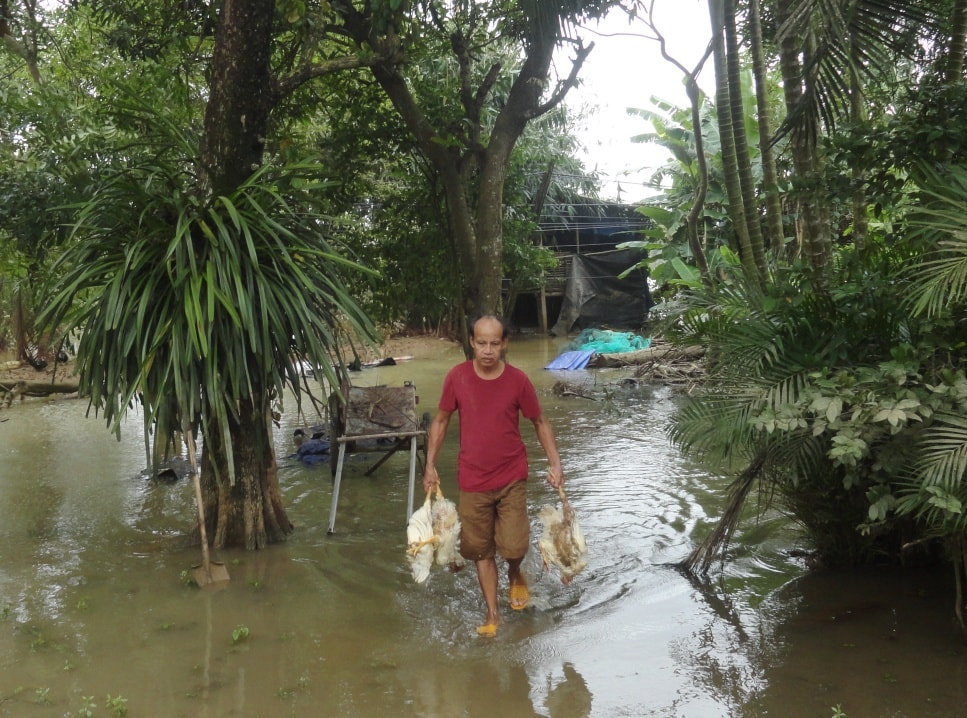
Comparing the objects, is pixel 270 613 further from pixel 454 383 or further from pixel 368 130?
pixel 368 130

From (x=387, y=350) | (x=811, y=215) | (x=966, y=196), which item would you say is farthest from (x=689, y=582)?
(x=387, y=350)

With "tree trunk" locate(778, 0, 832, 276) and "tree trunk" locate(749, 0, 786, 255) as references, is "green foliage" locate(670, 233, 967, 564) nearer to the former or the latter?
"tree trunk" locate(778, 0, 832, 276)

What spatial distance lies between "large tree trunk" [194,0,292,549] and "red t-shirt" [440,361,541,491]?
162cm

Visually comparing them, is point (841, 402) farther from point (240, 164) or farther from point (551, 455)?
point (240, 164)

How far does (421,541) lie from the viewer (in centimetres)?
441

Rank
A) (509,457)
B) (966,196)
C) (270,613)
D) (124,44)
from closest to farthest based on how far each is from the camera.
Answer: (966,196)
(509,457)
(270,613)
(124,44)

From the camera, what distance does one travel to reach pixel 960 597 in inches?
151

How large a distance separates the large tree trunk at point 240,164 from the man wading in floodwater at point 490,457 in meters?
1.59

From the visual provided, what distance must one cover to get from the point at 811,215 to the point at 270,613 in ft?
12.3

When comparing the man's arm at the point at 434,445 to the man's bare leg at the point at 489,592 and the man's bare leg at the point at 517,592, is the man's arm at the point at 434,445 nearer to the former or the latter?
the man's bare leg at the point at 489,592

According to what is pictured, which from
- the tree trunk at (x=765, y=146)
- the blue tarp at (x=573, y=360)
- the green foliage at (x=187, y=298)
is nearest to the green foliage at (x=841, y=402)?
the tree trunk at (x=765, y=146)

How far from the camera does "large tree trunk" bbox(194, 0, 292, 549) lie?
561 centimetres

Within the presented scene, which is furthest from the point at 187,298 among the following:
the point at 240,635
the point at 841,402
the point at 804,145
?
the point at 804,145

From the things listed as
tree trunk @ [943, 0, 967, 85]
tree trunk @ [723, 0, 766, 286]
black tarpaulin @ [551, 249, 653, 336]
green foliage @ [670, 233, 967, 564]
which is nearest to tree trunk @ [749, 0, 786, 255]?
tree trunk @ [723, 0, 766, 286]
